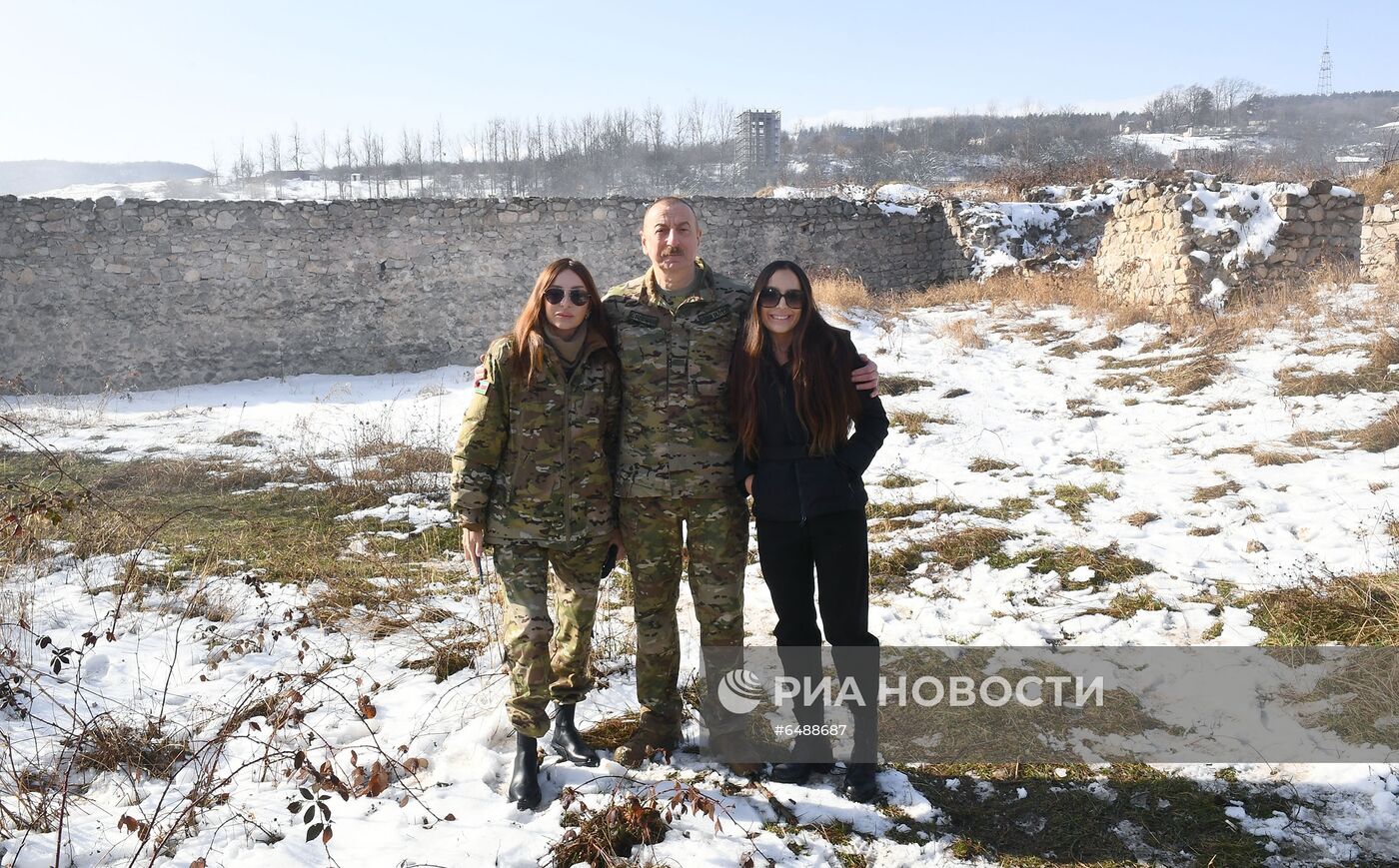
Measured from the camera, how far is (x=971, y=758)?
289cm

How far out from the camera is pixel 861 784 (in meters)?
2.66

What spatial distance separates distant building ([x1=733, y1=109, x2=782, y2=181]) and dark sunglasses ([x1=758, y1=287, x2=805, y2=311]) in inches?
1559

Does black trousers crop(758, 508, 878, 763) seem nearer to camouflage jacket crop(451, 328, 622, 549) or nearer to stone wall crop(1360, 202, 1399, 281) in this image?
camouflage jacket crop(451, 328, 622, 549)

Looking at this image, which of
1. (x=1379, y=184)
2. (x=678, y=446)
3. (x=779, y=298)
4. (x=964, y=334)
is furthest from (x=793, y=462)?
(x=1379, y=184)

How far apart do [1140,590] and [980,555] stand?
0.82 meters

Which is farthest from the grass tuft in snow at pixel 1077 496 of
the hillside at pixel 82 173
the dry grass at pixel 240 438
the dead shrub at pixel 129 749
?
the hillside at pixel 82 173

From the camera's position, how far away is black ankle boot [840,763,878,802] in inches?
105

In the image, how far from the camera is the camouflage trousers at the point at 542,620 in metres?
2.69

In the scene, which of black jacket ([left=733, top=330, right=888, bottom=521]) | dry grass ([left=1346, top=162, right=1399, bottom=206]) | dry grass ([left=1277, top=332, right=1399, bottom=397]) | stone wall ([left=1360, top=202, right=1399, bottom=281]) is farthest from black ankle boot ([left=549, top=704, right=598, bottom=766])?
dry grass ([left=1346, top=162, right=1399, bottom=206])

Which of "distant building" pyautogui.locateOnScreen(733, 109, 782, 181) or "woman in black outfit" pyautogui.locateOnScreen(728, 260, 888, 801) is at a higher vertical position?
"distant building" pyautogui.locateOnScreen(733, 109, 782, 181)

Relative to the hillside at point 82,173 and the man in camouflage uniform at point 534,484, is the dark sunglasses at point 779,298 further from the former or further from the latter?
the hillside at point 82,173

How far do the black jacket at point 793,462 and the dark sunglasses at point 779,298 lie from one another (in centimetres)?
18

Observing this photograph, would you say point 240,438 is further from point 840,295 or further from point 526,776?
Result: point 840,295

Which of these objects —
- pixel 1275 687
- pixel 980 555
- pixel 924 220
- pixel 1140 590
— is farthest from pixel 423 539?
pixel 924 220
